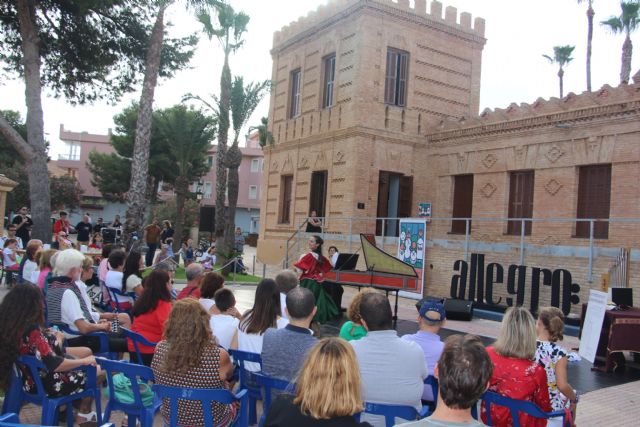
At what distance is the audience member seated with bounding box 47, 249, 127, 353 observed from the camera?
5.29 m

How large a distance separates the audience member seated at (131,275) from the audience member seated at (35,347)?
8.75 feet

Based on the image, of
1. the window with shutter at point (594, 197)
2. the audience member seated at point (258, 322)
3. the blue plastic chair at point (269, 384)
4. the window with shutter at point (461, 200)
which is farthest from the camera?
the window with shutter at point (461, 200)

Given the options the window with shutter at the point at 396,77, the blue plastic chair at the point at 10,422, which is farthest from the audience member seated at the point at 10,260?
the window with shutter at the point at 396,77

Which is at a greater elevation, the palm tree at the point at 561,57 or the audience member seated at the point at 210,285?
the palm tree at the point at 561,57

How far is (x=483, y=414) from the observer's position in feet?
13.4

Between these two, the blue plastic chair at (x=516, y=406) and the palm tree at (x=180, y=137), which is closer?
the blue plastic chair at (x=516, y=406)

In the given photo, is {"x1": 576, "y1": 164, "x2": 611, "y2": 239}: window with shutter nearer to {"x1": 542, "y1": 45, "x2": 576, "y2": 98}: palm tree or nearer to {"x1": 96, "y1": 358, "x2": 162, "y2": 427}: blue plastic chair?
{"x1": 96, "y1": 358, "x2": 162, "y2": 427}: blue plastic chair

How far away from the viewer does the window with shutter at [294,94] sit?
76.4 feet

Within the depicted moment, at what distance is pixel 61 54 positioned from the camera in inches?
720

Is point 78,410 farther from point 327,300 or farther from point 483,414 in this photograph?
point 327,300

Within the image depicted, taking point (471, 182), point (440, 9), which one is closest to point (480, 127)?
point (471, 182)

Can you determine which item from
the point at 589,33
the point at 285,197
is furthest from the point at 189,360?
the point at 589,33

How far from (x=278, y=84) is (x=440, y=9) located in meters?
7.27

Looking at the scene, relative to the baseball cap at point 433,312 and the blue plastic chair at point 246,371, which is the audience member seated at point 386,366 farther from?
the blue plastic chair at point 246,371
